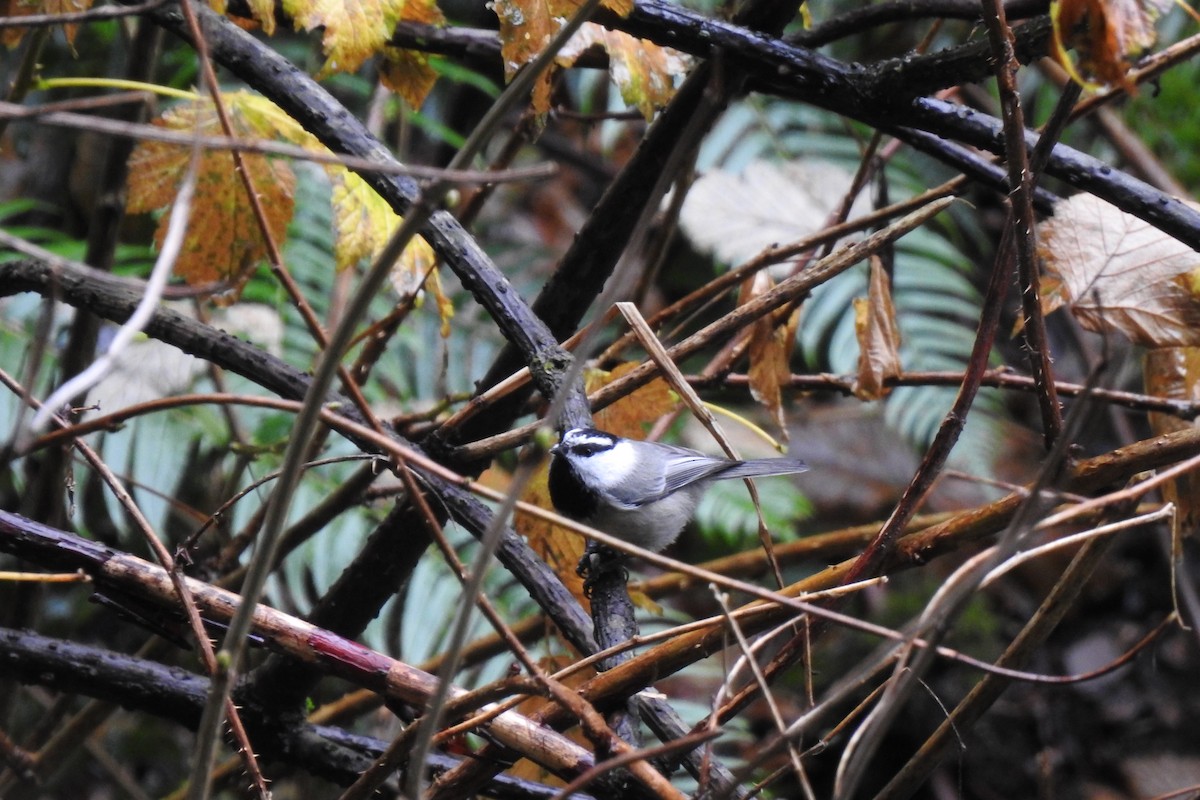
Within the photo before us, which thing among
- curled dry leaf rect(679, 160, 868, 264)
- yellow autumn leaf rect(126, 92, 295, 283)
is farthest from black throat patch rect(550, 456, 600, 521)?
curled dry leaf rect(679, 160, 868, 264)

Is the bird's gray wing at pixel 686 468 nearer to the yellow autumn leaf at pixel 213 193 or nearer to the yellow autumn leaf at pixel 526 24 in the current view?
the yellow autumn leaf at pixel 213 193

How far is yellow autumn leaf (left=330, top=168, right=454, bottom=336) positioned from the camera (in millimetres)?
1770

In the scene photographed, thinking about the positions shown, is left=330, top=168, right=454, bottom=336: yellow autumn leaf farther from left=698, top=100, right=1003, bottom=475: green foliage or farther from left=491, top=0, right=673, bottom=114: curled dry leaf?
left=698, top=100, right=1003, bottom=475: green foliage

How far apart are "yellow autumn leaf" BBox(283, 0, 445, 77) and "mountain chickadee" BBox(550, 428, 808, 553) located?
808 mm

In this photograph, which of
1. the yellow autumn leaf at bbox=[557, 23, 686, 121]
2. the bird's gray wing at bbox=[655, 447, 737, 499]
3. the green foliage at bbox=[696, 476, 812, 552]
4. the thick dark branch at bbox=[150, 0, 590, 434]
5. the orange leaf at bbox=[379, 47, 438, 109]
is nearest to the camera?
the thick dark branch at bbox=[150, 0, 590, 434]

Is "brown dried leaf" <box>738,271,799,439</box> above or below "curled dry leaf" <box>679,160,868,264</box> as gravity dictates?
below

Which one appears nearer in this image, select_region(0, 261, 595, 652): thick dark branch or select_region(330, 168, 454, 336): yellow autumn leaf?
select_region(0, 261, 595, 652): thick dark branch

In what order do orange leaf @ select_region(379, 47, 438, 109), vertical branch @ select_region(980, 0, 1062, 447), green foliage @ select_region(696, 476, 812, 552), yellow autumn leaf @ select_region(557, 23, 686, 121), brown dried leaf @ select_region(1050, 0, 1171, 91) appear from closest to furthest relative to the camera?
brown dried leaf @ select_region(1050, 0, 1171, 91)
vertical branch @ select_region(980, 0, 1062, 447)
yellow autumn leaf @ select_region(557, 23, 686, 121)
orange leaf @ select_region(379, 47, 438, 109)
green foliage @ select_region(696, 476, 812, 552)

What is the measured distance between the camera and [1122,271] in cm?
166

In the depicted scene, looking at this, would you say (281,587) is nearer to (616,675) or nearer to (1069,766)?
(616,675)

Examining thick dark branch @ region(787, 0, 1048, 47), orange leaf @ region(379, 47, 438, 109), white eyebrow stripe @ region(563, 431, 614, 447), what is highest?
thick dark branch @ region(787, 0, 1048, 47)

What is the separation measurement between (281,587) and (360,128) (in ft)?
5.56

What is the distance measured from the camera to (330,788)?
3.33 meters

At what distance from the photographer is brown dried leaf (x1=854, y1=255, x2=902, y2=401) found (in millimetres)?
1879
